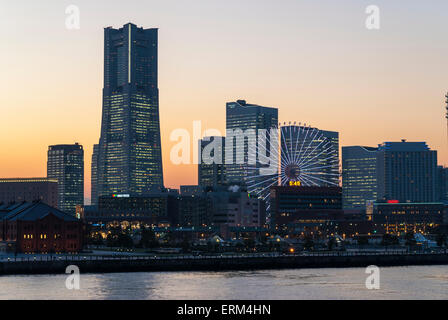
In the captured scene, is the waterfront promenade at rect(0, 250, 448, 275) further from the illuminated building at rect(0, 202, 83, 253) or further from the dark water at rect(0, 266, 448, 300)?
the illuminated building at rect(0, 202, 83, 253)

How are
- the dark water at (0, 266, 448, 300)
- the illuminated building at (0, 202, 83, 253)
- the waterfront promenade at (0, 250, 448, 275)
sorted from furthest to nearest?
the illuminated building at (0, 202, 83, 253), the waterfront promenade at (0, 250, 448, 275), the dark water at (0, 266, 448, 300)

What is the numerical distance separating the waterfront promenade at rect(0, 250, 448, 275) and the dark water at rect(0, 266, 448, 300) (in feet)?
24.0

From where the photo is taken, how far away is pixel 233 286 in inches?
4998

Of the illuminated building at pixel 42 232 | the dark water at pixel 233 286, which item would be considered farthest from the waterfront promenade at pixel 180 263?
the illuminated building at pixel 42 232

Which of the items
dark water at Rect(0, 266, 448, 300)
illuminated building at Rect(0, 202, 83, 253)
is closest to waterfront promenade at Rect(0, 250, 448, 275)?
dark water at Rect(0, 266, 448, 300)

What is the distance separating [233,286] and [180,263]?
41.2 m

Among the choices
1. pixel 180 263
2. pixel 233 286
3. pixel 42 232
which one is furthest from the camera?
pixel 42 232

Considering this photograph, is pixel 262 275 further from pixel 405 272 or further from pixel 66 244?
pixel 66 244

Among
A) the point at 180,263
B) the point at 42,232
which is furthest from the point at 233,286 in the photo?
the point at 42,232

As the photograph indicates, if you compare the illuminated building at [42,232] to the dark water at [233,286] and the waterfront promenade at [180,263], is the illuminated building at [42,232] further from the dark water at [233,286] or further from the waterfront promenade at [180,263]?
the dark water at [233,286]

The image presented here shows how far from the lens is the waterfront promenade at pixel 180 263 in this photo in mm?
149875

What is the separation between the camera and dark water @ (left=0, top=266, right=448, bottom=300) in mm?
112375

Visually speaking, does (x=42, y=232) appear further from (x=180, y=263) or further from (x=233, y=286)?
(x=233, y=286)
